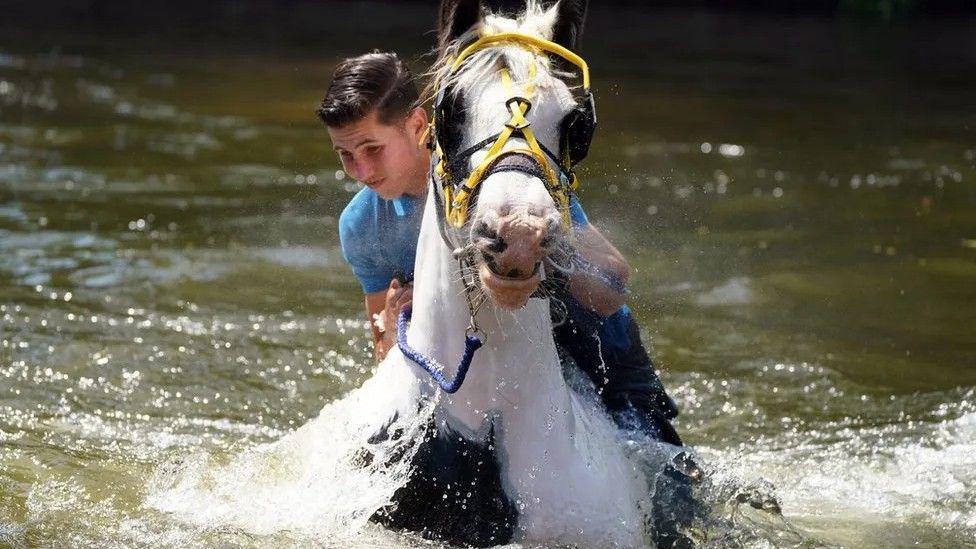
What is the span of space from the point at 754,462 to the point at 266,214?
4534 millimetres

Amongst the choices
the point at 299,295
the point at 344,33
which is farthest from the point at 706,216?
the point at 344,33

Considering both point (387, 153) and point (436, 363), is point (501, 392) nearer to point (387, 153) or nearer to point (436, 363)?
point (436, 363)

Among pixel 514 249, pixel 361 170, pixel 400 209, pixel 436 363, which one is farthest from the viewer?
pixel 400 209

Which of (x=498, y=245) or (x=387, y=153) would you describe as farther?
(x=387, y=153)

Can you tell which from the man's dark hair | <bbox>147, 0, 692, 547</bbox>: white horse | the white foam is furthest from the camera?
the man's dark hair

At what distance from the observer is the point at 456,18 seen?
346 cm

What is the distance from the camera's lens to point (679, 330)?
6828mm

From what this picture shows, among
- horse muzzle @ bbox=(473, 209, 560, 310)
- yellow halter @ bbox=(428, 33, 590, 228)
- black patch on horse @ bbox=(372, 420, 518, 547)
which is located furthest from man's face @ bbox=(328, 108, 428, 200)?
horse muzzle @ bbox=(473, 209, 560, 310)

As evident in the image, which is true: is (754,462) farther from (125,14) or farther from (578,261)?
(125,14)

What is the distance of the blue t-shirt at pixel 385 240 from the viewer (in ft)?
13.6

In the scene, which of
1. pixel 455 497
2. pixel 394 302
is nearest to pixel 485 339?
pixel 455 497

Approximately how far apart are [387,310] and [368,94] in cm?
67

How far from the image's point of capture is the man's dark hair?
4.18 metres

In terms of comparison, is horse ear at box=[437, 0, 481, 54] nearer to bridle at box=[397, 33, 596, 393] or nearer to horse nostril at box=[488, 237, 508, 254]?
bridle at box=[397, 33, 596, 393]
